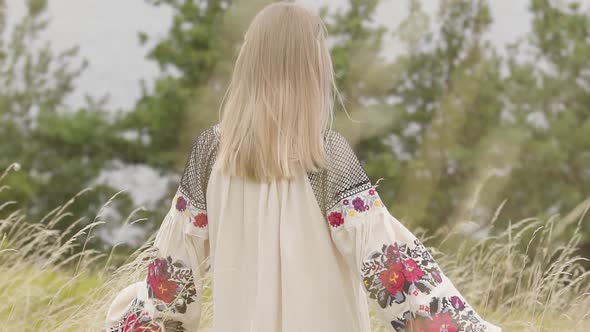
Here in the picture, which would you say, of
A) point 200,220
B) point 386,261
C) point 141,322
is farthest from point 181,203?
point 386,261

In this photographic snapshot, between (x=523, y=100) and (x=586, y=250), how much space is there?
2147 millimetres

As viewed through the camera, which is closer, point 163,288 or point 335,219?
point 335,219

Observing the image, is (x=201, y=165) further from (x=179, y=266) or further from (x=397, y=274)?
(x=397, y=274)

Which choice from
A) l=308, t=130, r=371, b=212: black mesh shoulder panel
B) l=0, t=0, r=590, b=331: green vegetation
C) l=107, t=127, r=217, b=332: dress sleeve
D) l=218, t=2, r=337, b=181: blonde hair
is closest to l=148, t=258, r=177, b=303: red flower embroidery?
l=107, t=127, r=217, b=332: dress sleeve

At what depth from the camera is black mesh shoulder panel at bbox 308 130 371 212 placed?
1.85 m

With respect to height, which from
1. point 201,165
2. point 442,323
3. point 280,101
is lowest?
point 442,323

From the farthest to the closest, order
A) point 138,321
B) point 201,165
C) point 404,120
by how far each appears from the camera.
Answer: point 404,120, point 138,321, point 201,165

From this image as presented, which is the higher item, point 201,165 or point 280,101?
point 280,101

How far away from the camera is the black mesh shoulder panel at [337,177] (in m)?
1.85

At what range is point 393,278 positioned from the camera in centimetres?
185

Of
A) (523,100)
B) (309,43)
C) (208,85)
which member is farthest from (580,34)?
(309,43)

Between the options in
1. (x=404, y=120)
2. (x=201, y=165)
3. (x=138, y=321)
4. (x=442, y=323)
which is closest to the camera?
(x=442, y=323)

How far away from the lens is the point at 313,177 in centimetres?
188

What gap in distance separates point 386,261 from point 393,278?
0.14ft
